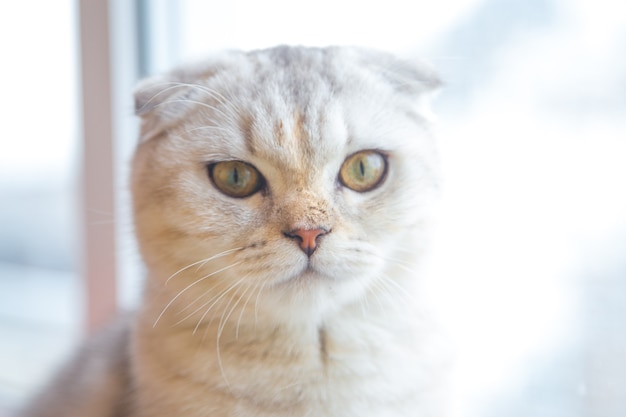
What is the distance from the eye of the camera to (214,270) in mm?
825

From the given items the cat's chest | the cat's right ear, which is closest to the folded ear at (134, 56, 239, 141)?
the cat's right ear

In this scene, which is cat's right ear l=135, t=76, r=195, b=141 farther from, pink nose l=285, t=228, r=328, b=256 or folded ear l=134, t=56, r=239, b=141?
pink nose l=285, t=228, r=328, b=256

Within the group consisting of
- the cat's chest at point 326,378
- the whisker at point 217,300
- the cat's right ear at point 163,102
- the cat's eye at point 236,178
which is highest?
the cat's right ear at point 163,102

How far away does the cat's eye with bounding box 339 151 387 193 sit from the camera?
2.72 feet

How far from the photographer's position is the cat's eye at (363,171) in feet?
2.72

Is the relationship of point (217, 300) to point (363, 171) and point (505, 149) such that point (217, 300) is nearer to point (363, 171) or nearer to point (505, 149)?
point (363, 171)

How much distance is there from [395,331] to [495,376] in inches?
12.7

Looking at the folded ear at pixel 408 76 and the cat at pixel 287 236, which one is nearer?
the cat at pixel 287 236

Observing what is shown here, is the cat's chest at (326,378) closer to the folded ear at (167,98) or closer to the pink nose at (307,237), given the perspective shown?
the pink nose at (307,237)

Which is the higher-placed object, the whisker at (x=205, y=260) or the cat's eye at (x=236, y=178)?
A: the cat's eye at (x=236, y=178)

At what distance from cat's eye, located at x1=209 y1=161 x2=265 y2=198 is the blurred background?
23 cm

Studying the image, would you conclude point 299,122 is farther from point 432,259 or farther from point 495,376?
point 495,376

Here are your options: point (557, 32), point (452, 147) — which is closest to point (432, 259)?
point (452, 147)

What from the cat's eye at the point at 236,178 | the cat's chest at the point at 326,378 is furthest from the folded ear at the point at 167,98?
the cat's chest at the point at 326,378
